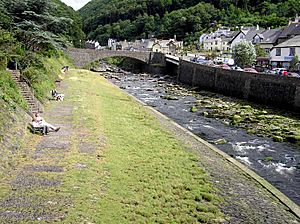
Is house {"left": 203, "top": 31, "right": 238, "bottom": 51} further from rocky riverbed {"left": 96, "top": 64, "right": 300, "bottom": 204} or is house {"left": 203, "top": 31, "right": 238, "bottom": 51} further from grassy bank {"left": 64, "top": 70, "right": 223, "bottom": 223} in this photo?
grassy bank {"left": 64, "top": 70, "right": 223, "bottom": 223}

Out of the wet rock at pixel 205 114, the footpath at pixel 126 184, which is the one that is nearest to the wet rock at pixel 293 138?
the footpath at pixel 126 184

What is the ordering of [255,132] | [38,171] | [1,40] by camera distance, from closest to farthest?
[38,171] → [1,40] → [255,132]

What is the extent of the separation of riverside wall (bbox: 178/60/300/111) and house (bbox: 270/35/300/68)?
1526cm

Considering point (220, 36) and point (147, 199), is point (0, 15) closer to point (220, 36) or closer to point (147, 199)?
point (147, 199)

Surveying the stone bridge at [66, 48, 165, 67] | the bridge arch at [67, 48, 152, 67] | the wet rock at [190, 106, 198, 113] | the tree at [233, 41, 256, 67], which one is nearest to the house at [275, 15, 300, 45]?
the tree at [233, 41, 256, 67]

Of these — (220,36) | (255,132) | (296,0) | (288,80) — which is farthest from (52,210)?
(296,0)

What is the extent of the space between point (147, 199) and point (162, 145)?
25.7ft

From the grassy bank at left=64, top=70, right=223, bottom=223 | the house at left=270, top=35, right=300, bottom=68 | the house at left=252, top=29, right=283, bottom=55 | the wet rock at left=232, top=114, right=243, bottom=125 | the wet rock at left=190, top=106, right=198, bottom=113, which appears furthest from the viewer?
the house at left=252, top=29, right=283, bottom=55

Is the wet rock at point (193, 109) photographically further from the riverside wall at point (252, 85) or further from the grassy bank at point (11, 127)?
the grassy bank at point (11, 127)

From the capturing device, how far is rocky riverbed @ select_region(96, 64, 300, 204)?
748 inches

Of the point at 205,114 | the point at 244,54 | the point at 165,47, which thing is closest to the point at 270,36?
the point at 244,54

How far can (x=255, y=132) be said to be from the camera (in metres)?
27.8

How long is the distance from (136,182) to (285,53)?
58.9 meters

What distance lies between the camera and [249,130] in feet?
93.0
